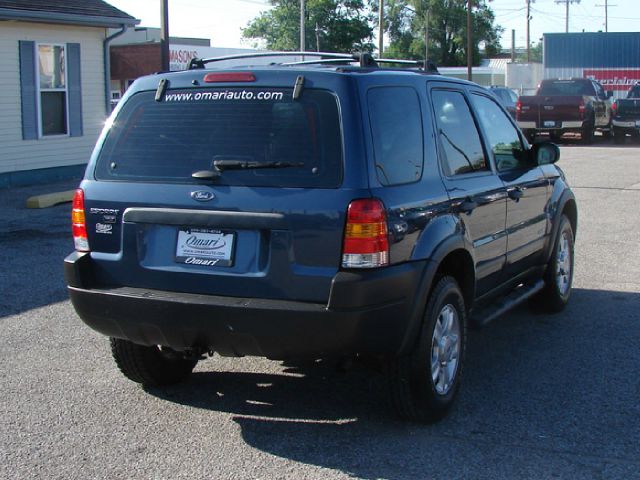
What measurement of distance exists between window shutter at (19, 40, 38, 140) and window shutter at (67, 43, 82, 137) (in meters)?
0.98

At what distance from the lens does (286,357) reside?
4.41 meters

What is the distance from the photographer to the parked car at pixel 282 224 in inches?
166

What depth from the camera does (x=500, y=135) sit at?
6.26 meters

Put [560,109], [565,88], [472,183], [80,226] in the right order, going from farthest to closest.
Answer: [565,88], [560,109], [472,183], [80,226]

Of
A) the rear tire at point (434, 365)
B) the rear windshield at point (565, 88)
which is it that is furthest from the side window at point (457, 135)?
the rear windshield at point (565, 88)

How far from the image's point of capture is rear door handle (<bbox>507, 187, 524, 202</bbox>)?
598cm

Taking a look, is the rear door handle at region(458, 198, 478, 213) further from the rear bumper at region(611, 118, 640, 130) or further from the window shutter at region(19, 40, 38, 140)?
the rear bumper at region(611, 118, 640, 130)

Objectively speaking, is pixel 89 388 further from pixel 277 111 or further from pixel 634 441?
pixel 634 441

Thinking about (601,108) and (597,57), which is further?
(597,57)

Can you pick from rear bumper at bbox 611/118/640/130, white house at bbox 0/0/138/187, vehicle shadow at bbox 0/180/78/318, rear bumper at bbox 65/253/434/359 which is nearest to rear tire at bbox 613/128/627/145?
rear bumper at bbox 611/118/640/130

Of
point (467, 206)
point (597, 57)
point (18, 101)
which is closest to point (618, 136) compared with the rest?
point (597, 57)

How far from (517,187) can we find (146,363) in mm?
2749

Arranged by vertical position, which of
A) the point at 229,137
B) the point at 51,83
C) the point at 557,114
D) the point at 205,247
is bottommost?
the point at 205,247

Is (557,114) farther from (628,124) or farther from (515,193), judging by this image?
(515,193)
